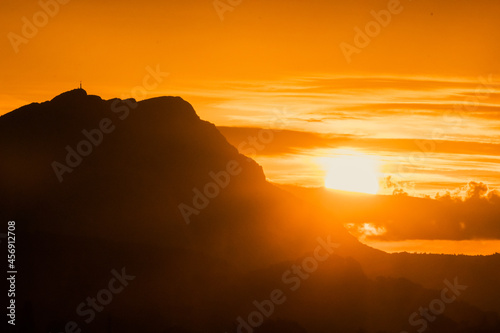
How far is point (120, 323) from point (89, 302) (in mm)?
9363

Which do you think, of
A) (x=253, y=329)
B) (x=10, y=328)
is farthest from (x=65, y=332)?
(x=253, y=329)

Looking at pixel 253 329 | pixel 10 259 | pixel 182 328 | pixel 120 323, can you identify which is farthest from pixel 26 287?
pixel 253 329

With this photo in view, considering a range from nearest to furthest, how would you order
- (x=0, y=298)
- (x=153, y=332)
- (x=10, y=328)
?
(x=10, y=328), (x=0, y=298), (x=153, y=332)

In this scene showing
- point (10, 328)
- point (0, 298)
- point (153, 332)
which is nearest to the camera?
point (10, 328)

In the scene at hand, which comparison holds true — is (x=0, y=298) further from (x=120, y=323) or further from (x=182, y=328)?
(x=182, y=328)

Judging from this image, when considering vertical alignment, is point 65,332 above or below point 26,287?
below

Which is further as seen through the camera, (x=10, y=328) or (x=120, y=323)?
(x=120, y=323)

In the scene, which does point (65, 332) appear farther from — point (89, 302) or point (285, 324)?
point (285, 324)

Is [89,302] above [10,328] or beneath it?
above

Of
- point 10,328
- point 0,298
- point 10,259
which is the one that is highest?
point 10,259

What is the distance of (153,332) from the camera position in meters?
196

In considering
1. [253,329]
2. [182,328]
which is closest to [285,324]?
[253,329]

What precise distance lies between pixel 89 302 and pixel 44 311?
1075cm

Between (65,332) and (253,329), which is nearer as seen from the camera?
(65,332)
